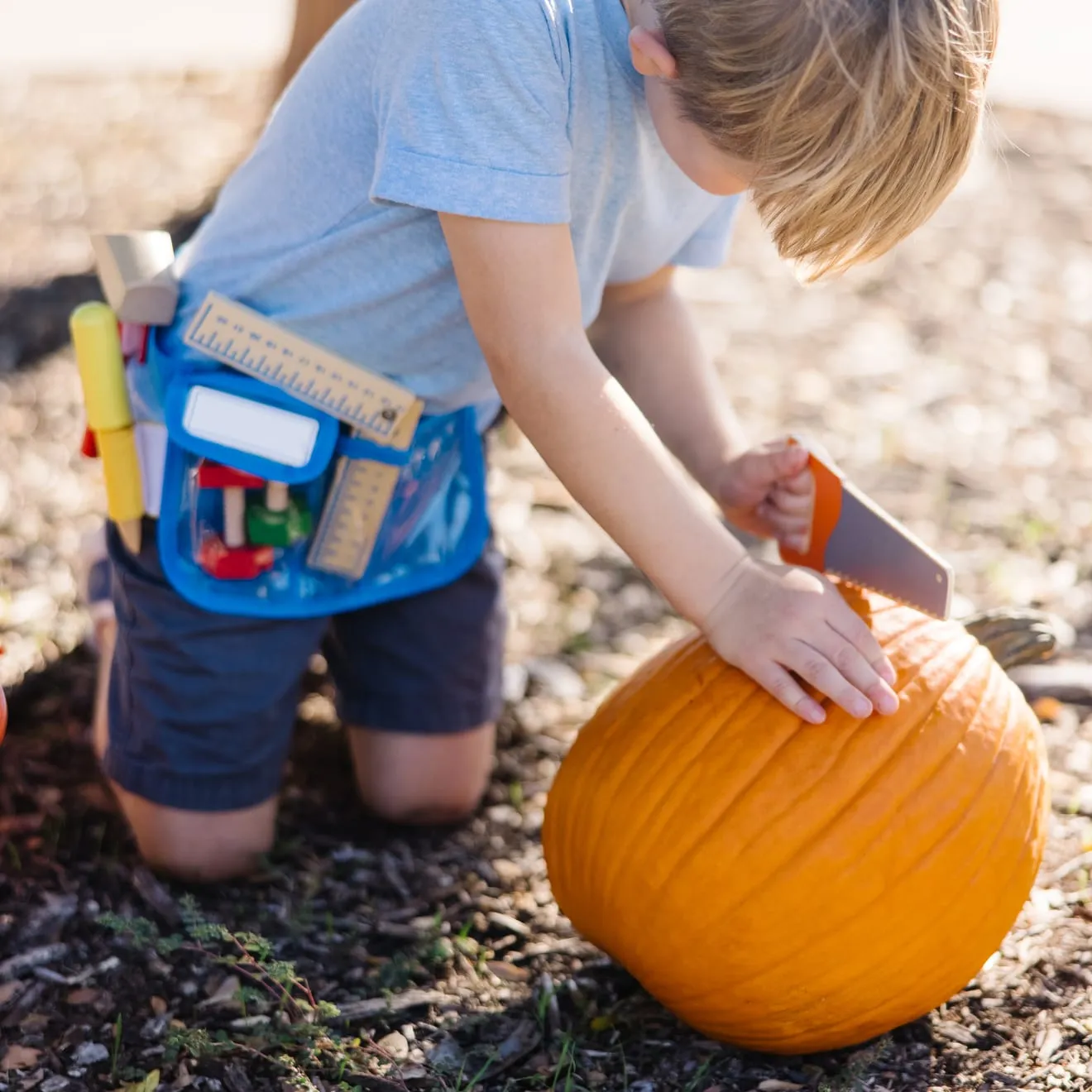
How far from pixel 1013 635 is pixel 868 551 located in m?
0.24

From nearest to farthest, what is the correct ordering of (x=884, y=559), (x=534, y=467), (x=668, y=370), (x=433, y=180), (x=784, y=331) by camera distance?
1. (x=433, y=180)
2. (x=884, y=559)
3. (x=668, y=370)
4. (x=534, y=467)
5. (x=784, y=331)

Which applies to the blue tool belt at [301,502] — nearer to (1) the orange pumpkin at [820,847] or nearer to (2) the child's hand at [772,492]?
(2) the child's hand at [772,492]

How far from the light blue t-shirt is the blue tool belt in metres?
0.09

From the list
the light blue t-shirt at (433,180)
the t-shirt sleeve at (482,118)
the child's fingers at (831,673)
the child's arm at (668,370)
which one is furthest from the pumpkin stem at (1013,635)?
the t-shirt sleeve at (482,118)

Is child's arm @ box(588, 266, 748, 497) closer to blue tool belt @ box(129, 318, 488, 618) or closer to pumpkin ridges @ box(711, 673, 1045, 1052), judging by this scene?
blue tool belt @ box(129, 318, 488, 618)

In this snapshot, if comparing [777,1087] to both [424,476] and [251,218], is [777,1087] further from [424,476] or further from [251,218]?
[251,218]

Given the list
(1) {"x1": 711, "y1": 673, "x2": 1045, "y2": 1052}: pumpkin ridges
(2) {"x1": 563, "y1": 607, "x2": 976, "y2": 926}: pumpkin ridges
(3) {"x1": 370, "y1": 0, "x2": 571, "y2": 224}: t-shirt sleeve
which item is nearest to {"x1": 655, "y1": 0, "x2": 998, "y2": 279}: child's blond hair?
(3) {"x1": 370, "y1": 0, "x2": 571, "y2": 224}: t-shirt sleeve

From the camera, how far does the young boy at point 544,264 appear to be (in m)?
1.51

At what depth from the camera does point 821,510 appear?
6.40 ft

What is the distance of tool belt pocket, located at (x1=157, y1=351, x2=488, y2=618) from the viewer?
1.97m

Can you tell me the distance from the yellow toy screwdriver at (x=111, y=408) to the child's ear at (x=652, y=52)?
92 centimetres

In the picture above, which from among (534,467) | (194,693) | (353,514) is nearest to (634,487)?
(353,514)

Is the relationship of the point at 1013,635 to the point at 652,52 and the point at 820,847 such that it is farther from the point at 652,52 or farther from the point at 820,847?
the point at 652,52

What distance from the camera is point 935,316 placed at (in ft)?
13.9
